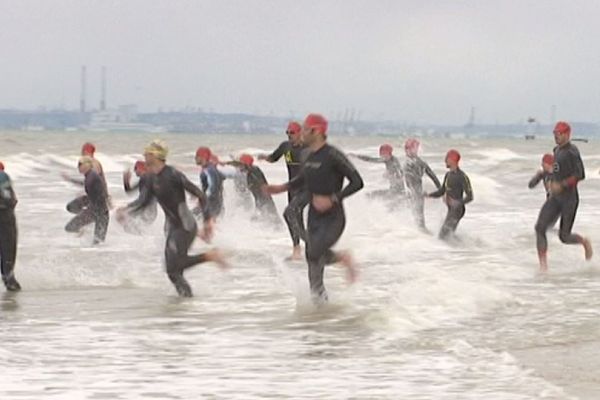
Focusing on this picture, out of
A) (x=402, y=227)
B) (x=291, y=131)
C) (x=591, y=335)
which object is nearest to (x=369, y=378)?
(x=591, y=335)

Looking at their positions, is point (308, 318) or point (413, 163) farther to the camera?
point (413, 163)

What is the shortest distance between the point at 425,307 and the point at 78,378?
13.0ft

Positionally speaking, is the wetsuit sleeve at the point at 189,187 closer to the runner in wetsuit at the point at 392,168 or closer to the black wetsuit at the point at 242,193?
the runner in wetsuit at the point at 392,168

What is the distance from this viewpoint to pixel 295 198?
14391 millimetres

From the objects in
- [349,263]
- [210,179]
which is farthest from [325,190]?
[210,179]

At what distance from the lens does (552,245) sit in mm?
17547

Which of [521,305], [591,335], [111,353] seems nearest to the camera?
[111,353]

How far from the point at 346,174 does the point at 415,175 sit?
886cm

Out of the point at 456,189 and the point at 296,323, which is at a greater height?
the point at 456,189

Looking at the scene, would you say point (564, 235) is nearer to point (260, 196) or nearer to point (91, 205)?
point (260, 196)

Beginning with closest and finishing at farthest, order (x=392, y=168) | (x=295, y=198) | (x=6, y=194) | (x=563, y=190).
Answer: (x=6, y=194)
(x=563, y=190)
(x=295, y=198)
(x=392, y=168)

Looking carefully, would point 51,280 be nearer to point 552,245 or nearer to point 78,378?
point 78,378

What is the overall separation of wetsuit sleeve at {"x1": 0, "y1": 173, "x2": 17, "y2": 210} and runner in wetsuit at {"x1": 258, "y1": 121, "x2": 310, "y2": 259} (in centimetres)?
343

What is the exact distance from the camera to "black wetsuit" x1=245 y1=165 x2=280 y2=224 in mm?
18219
